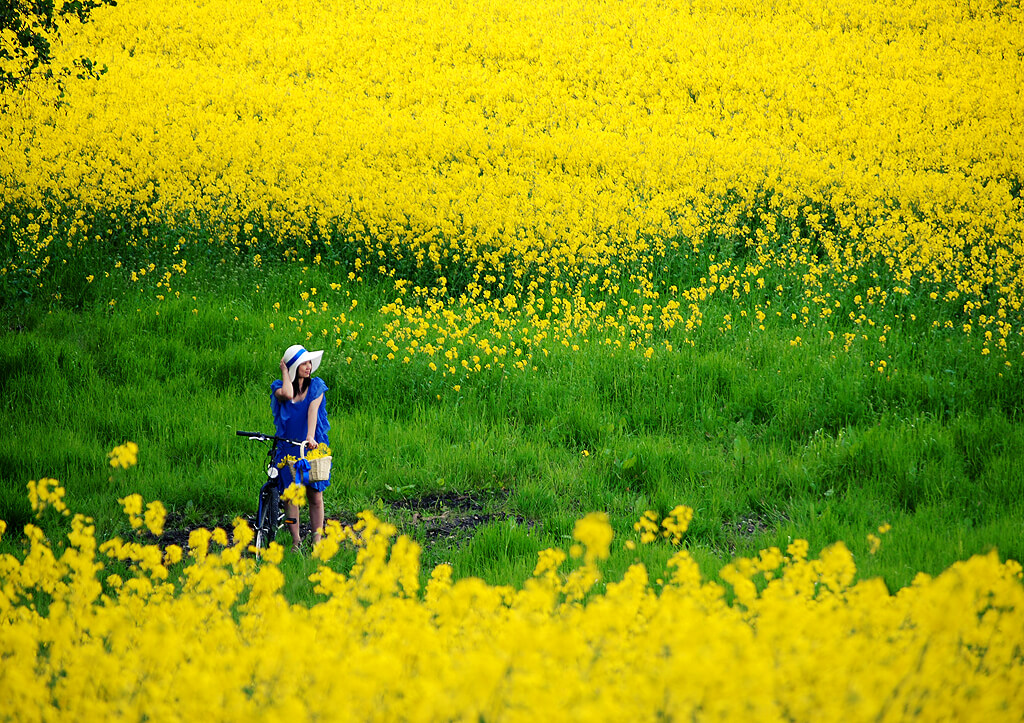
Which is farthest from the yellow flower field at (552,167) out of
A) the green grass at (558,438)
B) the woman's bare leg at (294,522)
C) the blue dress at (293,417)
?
the woman's bare leg at (294,522)

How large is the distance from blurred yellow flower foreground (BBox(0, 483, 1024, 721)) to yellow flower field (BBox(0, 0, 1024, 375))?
5258 mm

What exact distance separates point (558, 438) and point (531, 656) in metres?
5.10

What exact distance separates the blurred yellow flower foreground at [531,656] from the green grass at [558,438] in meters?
1.79

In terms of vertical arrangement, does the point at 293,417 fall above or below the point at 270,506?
above

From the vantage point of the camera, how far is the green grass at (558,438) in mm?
5961

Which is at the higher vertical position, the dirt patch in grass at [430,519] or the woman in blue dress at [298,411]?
the woman in blue dress at [298,411]

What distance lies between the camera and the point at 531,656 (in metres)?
2.47

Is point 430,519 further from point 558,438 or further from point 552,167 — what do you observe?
point 552,167

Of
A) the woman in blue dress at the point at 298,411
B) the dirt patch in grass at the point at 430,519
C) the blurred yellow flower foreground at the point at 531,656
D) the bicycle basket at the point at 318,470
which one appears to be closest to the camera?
the blurred yellow flower foreground at the point at 531,656

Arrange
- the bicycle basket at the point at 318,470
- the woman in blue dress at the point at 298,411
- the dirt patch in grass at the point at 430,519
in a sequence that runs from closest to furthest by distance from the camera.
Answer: the bicycle basket at the point at 318,470 < the woman in blue dress at the point at 298,411 < the dirt patch in grass at the point at 430,519

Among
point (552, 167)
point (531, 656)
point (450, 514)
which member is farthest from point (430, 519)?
point (552, 167)

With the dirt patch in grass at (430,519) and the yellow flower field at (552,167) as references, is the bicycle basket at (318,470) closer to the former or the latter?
the dirt patch in grass at (430,519)

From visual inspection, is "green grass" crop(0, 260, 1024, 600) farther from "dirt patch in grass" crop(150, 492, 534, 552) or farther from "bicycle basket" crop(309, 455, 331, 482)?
"bicycle basket" crop(309, 455, 331, 482)

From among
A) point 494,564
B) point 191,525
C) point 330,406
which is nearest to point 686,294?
point 330,406
